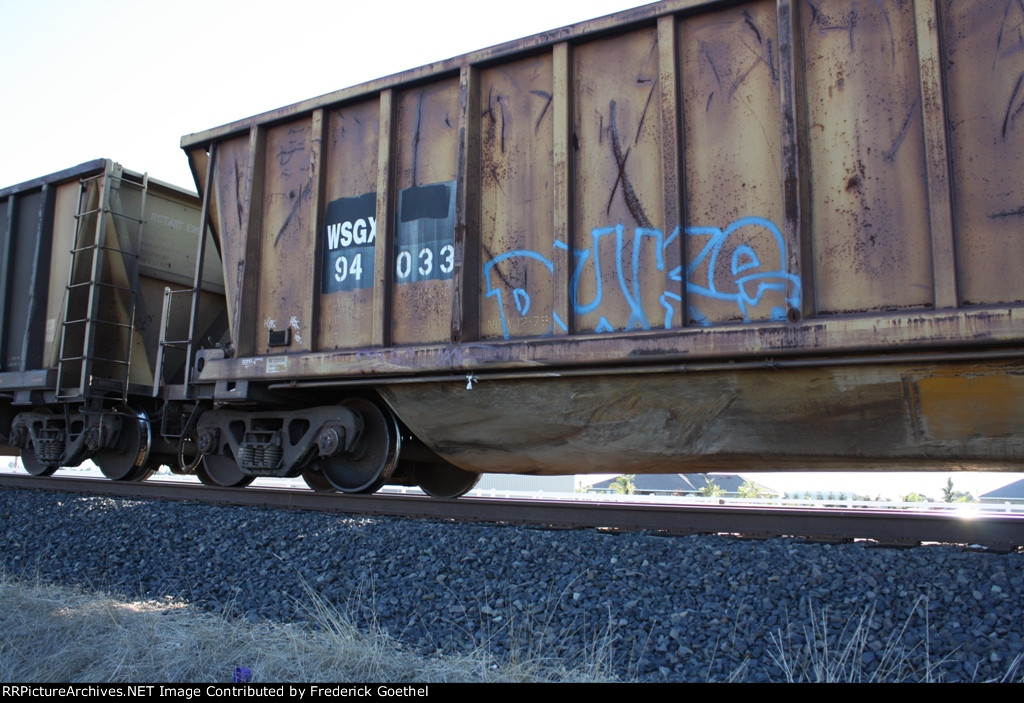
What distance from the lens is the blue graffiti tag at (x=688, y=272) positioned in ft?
12.4

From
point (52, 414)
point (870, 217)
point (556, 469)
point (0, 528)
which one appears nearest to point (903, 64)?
point (870, 217)

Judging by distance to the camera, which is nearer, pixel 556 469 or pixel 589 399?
pixel 589 399

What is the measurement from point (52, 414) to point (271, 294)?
3.35 metres

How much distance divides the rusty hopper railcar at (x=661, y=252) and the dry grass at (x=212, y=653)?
6.40 ft

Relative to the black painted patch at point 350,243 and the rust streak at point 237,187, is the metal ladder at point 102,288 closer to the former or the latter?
the rust streak at point 237,187

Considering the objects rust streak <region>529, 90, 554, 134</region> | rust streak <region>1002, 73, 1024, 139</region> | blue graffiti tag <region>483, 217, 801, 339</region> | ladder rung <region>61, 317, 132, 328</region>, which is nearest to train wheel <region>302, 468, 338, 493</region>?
ladder rung <region>61, 317, 132, 328</region>

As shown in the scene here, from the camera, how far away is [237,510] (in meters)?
5.13

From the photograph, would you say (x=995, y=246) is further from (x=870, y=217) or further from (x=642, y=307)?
(x=642, y=307)

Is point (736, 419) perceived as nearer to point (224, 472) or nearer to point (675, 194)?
point (675, 194)

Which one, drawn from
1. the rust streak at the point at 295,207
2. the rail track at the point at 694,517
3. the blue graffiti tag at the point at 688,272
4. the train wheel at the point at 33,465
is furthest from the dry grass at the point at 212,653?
the train wheel at the point at 33,465

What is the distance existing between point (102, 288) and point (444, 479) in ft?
12.6

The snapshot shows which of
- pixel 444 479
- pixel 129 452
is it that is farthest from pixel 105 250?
pixel 444 479

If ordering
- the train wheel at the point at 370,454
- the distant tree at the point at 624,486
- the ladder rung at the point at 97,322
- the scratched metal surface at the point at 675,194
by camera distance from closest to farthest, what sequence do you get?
1. the scratched metal surface at the point at 675,194
2. the train wheel at the point at 370,454
3. the ladder rung at the point at 97,322
4. the distant tree at the point at 624,486

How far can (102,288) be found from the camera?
692cm
